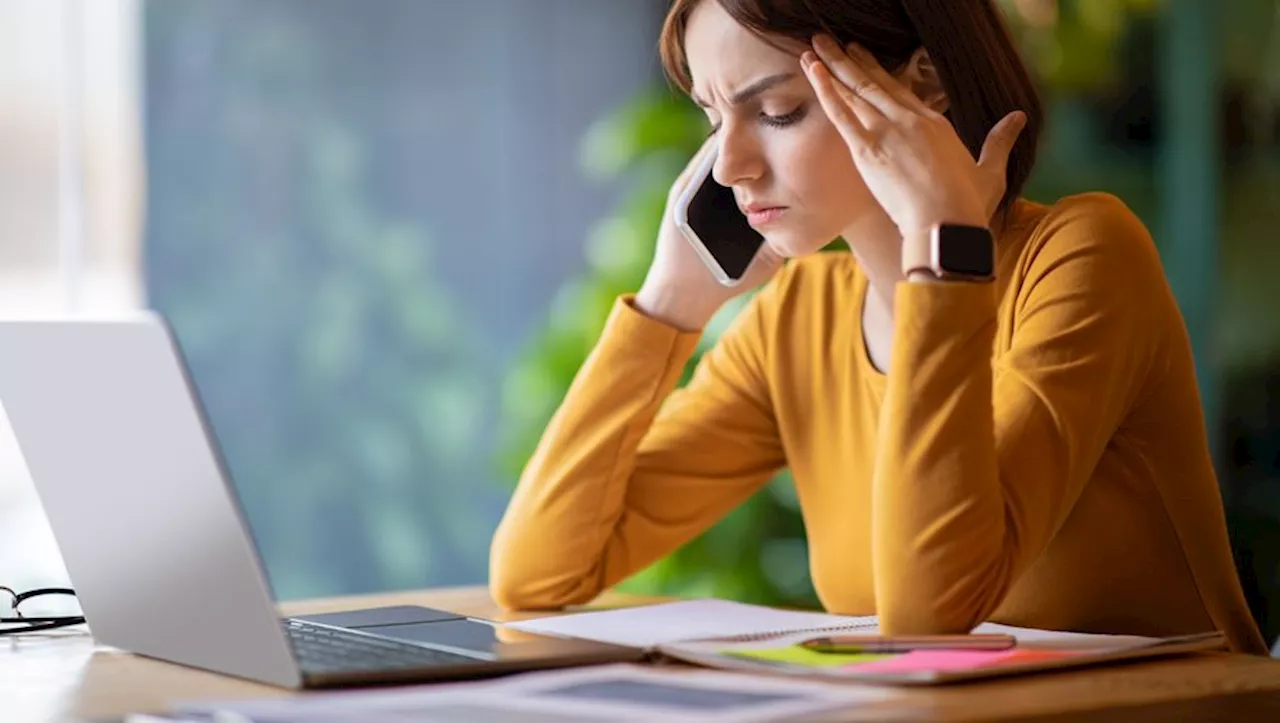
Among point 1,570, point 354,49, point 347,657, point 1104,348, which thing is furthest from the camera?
point 354,49

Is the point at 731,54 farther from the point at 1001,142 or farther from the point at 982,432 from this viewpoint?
the point at 982,432

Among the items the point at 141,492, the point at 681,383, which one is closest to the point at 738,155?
the point at 141,492

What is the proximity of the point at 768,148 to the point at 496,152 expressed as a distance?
302 cm

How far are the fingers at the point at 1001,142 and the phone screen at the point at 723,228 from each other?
30cm

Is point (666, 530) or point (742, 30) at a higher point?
point (742, 30)

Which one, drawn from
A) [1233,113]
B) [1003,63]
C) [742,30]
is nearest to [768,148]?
[742,30]

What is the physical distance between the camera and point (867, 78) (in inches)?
58.6

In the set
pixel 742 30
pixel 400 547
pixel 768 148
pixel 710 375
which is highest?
pixel 742 30

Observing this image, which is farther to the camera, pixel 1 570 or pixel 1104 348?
pixel 1 570

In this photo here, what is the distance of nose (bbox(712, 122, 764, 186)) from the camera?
1.53m

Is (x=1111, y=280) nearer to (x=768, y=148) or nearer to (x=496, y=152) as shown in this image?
(x=768, y=148)

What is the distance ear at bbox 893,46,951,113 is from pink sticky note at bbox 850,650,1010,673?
0.63 meters

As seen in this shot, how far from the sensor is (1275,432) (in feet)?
11.2

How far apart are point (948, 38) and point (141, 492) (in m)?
0.86
